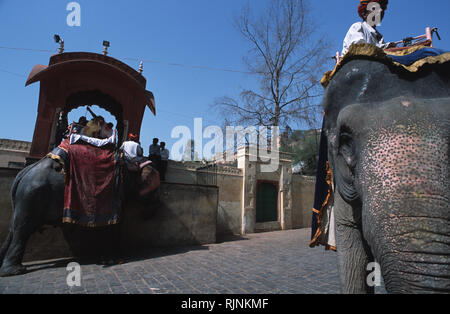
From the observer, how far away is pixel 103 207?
462cm

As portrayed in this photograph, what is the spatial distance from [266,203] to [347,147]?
10585 mm

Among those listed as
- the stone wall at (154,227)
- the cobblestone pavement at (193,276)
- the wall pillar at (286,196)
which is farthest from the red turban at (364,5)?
the wall pillar at (286,196)

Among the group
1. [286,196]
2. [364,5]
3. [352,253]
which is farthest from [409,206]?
[286,196]

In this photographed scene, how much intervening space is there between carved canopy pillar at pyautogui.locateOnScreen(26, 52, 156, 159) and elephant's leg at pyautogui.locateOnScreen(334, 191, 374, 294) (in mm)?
6993

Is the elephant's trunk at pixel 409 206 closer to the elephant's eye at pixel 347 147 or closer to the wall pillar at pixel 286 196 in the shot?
the elephant's eye at pixel 347 147

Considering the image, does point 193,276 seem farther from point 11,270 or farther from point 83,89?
point 83,89

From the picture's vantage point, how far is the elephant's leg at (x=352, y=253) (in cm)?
187

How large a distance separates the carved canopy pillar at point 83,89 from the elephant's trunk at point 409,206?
739 cm

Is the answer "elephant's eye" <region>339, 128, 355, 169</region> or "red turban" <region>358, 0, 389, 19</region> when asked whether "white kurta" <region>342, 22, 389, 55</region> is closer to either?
"red turban" <region>358, 0, 389, 19</region>

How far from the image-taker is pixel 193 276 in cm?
394
